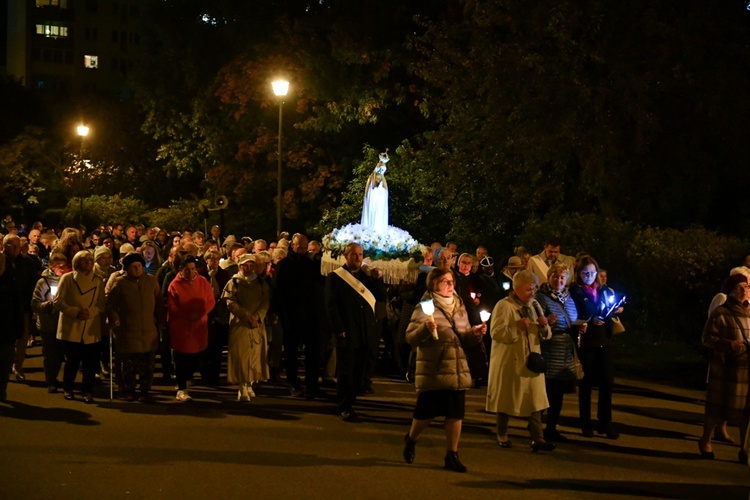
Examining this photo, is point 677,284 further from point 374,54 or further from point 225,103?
point 225,103

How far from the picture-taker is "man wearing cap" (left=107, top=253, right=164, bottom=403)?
13.0 m

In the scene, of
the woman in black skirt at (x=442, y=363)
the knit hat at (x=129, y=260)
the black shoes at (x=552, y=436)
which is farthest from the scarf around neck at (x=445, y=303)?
the knit hat at (x=129, y=260)

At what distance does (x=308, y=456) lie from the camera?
9.93 meters

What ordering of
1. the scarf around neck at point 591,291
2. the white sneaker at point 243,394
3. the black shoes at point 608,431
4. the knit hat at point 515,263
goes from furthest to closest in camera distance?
the knit hat at point 515,263 < the white sneaker at point 243,394 < the scarf around neck at point 591,291 < the black shoes at point 608,431

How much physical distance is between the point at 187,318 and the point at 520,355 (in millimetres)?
4800

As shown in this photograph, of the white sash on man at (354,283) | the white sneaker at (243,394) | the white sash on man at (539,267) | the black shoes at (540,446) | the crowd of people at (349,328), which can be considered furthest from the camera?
the white sash on man at (539,267)

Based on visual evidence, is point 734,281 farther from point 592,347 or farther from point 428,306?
point 428,306

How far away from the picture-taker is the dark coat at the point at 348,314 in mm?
12289

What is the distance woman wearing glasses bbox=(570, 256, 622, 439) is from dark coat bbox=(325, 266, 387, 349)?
2397 mm

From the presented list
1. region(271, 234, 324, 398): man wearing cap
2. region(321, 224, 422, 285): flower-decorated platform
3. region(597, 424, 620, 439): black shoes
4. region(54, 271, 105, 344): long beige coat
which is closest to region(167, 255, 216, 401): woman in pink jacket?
region(54, 271, 105, 344): long beige coat

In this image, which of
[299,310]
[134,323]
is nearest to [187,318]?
[134,323]

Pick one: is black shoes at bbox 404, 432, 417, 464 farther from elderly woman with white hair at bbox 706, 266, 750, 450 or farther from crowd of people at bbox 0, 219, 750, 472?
elderly woman with white hair at bbox 706, 266, 750, 450

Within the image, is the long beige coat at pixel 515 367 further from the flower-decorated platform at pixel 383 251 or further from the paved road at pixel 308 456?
the flower-decorated platform at pixel 383 251

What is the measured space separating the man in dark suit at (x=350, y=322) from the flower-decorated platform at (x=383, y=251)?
14.2 ft
